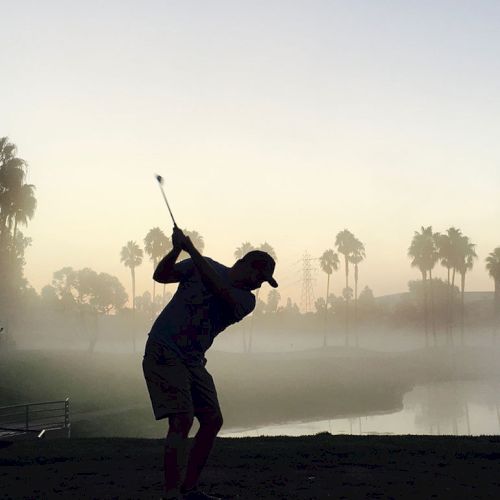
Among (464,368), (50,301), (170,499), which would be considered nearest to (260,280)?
(170,499)

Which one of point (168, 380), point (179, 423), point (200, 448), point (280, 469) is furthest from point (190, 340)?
point (280, 469)

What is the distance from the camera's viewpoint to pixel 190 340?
4848mm

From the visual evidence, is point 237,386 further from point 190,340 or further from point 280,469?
point 190,340

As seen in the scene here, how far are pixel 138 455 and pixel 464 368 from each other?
87.5 metres

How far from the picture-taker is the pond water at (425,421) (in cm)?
3341

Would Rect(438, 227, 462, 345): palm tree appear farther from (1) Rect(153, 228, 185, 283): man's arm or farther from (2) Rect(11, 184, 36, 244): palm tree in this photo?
(1) Rect(153, 228, 185, 283): man's arm

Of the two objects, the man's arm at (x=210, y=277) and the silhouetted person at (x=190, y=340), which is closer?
the silhouetted person at (x=190, y=340)

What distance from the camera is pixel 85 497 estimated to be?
5.82 m

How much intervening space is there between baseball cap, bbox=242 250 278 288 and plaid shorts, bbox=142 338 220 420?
0.98 meters

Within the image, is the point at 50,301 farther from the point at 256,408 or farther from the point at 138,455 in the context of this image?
the point at 138,455

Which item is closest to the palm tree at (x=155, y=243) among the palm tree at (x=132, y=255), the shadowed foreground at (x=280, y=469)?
the palm tree at (x=132, y=255)

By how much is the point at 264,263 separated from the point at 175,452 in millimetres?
1724

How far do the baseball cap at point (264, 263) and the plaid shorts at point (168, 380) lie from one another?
3.21 ft

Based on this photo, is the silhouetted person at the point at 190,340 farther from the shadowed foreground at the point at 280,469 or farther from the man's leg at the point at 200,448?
the shadowed foreground at the point at 280,469
